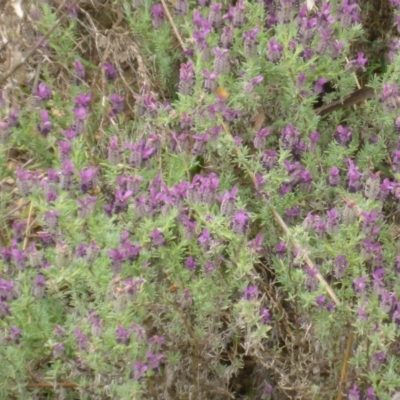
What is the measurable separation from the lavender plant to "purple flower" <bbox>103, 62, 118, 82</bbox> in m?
0.14

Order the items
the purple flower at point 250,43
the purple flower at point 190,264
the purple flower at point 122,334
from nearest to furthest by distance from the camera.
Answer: the purple flower at point 122,334 → the purple flower at point 190,264 → the purple flower at point 250,43

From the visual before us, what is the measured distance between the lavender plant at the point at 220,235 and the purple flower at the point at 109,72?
0.14m

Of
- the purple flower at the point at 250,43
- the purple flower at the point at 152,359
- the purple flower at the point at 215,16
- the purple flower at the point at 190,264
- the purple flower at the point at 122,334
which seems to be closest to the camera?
the purple flower at the point at 122,334

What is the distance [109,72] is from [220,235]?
89cm

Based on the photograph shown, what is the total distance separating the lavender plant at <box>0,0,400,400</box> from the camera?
80.5 inches

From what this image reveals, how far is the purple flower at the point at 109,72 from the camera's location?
2.71 meters

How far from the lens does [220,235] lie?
2.06 m

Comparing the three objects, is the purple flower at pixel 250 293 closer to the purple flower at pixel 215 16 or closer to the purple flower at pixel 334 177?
the purple flower at pixel 334 177

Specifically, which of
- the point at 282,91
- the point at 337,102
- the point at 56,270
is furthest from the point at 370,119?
the point at 56,270

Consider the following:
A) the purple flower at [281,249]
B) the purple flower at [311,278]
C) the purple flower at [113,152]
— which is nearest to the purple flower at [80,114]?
the purple flower at [113,152]

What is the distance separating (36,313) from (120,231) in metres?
0.28

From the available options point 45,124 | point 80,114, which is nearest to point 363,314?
point 80,114

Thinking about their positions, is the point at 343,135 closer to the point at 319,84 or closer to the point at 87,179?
the point at 319,84

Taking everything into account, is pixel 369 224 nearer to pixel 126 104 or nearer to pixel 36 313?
pixel 36 313
